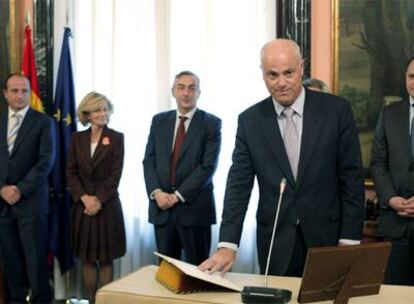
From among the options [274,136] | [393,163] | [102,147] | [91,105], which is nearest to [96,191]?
[102,147]

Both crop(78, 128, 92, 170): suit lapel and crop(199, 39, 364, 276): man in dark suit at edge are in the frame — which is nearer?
crop(199, 39, 364, 276): man in dark suit at edge

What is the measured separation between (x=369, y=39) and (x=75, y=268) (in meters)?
3.08

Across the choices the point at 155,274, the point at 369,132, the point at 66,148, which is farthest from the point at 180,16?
the point at 155,274

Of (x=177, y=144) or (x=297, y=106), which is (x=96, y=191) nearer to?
(x=177, y=144)

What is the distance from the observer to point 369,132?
187 inches

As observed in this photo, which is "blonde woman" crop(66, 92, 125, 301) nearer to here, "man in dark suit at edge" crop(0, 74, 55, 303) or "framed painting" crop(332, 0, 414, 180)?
"man in dark suit at edge" crop(0, 74, 55, 303)

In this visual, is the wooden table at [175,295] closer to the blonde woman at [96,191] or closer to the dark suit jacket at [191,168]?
the dark suit jacket at [191,168]

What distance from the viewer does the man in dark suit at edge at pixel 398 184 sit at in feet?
12.4

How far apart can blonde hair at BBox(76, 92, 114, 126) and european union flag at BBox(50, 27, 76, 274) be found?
1.27 feet

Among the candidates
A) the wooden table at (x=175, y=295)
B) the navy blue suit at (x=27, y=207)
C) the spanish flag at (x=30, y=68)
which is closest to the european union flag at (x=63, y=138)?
the spanish flag at (x=30, y=68)

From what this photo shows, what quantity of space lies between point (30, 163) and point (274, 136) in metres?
2.82

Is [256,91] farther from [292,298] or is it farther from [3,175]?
[292,298]

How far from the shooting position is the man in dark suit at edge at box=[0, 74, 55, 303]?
15.8 ft

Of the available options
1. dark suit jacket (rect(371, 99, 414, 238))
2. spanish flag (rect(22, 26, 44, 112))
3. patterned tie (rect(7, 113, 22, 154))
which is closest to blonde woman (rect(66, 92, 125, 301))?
patterned tie (rect(7, 113, 22, 154))
